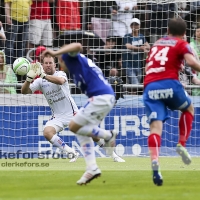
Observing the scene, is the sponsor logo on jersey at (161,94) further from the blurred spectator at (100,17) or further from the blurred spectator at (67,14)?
the blurred spectator at (100,17)

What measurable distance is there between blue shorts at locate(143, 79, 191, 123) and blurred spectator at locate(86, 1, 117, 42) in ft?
29.0

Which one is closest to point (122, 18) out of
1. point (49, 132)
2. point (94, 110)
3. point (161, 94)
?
point (49, 132)

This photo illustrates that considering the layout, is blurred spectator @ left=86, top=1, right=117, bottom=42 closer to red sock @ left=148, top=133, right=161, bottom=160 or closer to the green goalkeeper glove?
the green goalkeeper glove

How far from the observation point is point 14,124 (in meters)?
16.5

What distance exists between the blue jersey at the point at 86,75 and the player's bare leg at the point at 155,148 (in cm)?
80

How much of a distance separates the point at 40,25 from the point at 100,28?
1743 millimetres

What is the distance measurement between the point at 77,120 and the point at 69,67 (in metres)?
0.73

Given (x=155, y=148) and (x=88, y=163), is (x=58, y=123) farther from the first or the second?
(x=155, y=148)

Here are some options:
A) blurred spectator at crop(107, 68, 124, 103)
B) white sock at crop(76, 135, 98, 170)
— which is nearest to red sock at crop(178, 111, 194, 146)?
white sock at crop(76, 135, 98, 170)

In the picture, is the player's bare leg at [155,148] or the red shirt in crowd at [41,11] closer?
the player's bare leg at [155,148]

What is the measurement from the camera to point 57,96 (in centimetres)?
1418

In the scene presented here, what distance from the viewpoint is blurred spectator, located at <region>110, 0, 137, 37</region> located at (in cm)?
1825

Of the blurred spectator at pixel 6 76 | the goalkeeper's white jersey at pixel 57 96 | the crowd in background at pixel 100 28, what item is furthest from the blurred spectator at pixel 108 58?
the goalkeeper's white jersey at pixel 57 96

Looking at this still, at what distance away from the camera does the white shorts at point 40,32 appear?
691 inches
